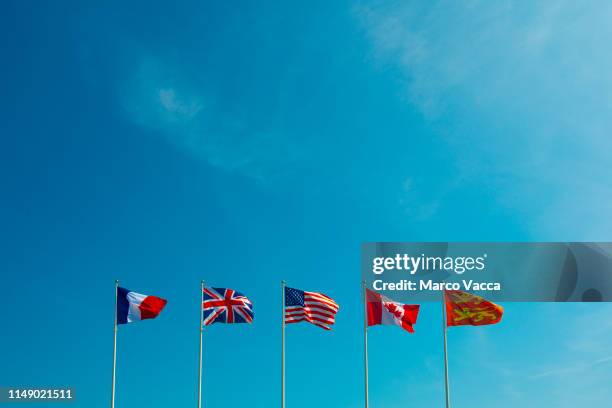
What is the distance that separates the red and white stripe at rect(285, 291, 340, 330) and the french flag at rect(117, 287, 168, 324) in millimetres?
7423

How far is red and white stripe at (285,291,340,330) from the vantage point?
4103cm

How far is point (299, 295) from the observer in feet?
137

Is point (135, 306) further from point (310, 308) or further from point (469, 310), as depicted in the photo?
point (469, 310)

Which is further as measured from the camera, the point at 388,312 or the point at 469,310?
the point at 388,312

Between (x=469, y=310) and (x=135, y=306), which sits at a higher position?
(x=135, y=306)

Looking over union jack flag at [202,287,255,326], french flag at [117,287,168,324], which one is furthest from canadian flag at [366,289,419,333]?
french flag at [117,287,168,324]

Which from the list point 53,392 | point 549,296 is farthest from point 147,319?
point 549,296

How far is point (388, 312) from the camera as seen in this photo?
41094mm

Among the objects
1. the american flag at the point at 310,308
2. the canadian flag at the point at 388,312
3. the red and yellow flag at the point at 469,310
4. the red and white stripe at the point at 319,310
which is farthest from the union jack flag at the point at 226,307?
the red and yellow flag at the point at 469,310

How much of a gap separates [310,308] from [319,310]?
0.50 metres

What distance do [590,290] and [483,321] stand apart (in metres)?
17.2

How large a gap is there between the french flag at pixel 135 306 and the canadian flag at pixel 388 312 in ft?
35.8

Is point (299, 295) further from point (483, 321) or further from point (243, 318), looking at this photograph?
point (483, 321)

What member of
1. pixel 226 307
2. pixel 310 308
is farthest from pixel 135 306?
pixel 310 308
